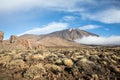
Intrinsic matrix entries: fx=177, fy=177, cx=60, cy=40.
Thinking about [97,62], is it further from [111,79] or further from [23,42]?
[23,42]

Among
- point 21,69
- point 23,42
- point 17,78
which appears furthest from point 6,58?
point 23,42

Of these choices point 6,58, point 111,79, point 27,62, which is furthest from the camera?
point 6,58

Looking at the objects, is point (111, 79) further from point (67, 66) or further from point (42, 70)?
point (42, 70)

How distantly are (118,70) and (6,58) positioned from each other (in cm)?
1426

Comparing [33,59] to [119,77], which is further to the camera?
[33,59]

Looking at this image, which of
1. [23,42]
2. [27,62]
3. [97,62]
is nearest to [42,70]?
[27,62]

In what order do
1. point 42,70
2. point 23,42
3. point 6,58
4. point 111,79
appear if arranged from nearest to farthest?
1. point 111,79
2. point 42,70
3. point 6,58
4. point 23,42

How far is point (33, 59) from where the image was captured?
22312 millimetres

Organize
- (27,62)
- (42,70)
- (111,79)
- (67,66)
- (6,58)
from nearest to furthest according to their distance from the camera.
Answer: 1. (111,79)
2. (42,70)
3. (67,66)
4. (27,62)
5. (6,58)

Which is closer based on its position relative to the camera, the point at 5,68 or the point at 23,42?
the point at 5,68

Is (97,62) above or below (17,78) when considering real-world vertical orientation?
above

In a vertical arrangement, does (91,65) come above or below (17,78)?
above

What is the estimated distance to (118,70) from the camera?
58.0 ft

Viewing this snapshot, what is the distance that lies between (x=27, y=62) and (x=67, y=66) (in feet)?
17.0
